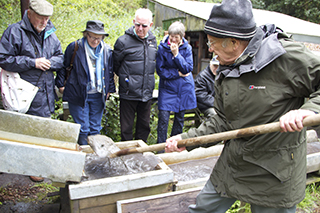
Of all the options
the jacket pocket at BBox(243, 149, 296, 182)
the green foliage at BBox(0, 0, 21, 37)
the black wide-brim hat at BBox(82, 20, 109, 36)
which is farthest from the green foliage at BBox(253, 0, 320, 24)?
the jacket pocket at BBox(243, 149, 296, 182)

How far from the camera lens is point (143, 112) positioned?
175 inches

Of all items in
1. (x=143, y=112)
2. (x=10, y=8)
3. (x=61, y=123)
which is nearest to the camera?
(x=61, y=123)

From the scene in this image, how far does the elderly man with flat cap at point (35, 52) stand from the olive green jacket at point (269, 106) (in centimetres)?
260

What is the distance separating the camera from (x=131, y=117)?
14.3 ft

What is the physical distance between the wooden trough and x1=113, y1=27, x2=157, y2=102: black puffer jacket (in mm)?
1605

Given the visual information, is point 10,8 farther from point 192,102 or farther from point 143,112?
point 192,102

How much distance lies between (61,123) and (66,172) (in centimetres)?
90

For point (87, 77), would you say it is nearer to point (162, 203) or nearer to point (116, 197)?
point (116, 197)

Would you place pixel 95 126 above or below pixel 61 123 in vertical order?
below

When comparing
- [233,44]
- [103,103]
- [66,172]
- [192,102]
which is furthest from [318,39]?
[66,172]

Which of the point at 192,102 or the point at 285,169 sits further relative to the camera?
the point at 192,102

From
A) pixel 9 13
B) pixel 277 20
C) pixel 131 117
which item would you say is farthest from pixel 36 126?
pixel 277 20

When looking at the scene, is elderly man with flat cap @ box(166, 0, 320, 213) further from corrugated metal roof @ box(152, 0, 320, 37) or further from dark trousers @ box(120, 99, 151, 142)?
corrugated metal roof @ box(152, 0, 320, 37)

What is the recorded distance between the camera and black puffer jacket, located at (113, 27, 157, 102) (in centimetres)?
416
